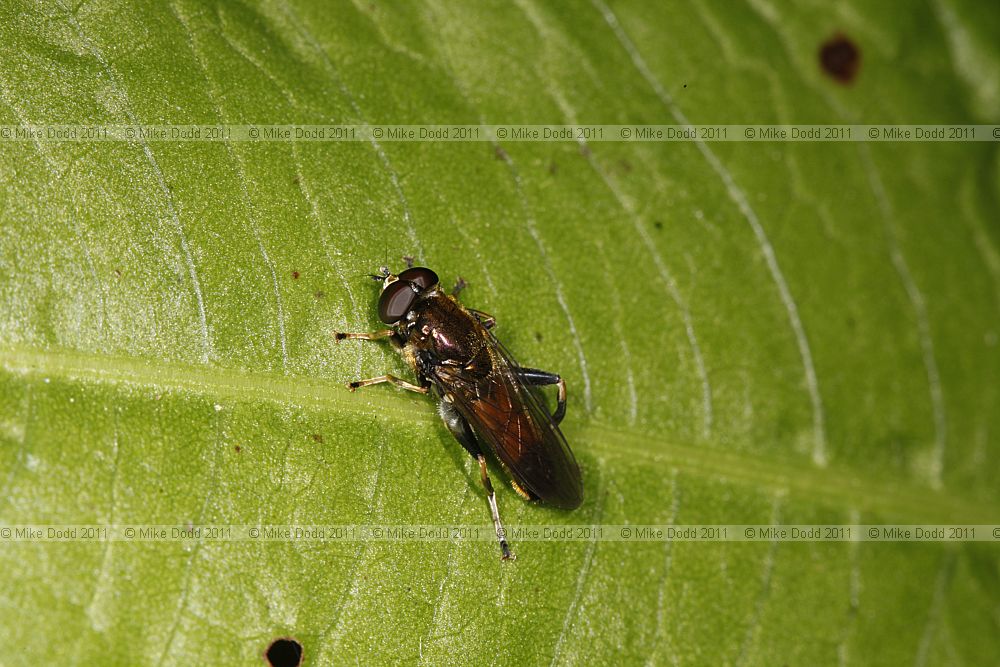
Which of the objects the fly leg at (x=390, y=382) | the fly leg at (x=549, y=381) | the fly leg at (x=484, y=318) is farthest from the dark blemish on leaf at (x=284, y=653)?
the fly leg at (x=484, y=318)

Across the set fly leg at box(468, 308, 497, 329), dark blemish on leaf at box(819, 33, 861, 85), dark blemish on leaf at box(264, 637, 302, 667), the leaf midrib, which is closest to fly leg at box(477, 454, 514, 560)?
the leaf midrib

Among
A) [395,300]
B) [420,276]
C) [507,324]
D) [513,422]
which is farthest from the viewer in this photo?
[507,324]

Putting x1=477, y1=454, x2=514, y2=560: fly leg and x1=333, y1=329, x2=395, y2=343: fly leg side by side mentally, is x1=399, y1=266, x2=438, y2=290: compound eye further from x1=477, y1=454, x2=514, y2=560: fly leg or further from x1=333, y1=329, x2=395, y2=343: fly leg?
x1=477, y1=454, x2=514, y2=560: fly leg

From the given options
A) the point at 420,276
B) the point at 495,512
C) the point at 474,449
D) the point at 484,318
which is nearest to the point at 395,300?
the point at 420,276

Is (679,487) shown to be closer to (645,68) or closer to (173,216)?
(645,68)

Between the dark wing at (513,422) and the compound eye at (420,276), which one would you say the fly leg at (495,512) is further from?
the compound eye at (420,276)

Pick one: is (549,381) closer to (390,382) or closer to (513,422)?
(513,422)
